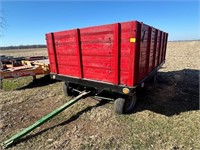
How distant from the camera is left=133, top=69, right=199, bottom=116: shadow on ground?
4.23 meters

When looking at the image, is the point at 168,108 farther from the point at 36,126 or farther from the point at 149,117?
the point at 36,126

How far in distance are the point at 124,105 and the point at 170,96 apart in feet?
6.71

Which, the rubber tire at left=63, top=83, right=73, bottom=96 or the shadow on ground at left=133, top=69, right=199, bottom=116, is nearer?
the shadow on ground at left=133, top=69, right=199, bottom=116

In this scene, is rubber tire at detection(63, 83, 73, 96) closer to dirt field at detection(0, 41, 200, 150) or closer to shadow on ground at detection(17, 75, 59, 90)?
dirt field at detection(0, 41, 200, 150)

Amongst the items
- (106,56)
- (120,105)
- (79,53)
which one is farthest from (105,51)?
(120,105)

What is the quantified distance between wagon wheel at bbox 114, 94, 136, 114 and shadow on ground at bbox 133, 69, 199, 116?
0.75ft

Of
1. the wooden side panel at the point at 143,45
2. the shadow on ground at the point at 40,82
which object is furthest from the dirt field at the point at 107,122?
the wooden side panel at the point at 143,45

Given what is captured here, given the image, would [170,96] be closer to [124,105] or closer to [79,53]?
[124,105]

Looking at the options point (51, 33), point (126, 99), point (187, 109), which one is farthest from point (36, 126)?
point (187, 109)

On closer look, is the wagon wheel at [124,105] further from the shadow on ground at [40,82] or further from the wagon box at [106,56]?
the shadow on ground at [40,82]

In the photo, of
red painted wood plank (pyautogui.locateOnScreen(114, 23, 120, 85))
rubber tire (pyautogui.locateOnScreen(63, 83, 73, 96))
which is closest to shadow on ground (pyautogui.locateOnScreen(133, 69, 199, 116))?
red painted wood plank (pyautogui.locateOnScreen(114, 23, 120, 85))

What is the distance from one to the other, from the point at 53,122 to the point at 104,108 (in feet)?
4.48

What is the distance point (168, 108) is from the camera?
424 cm

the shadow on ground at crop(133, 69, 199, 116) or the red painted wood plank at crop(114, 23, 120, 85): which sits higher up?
the red painted wood plank at crop(114, 23, 120, 85)
